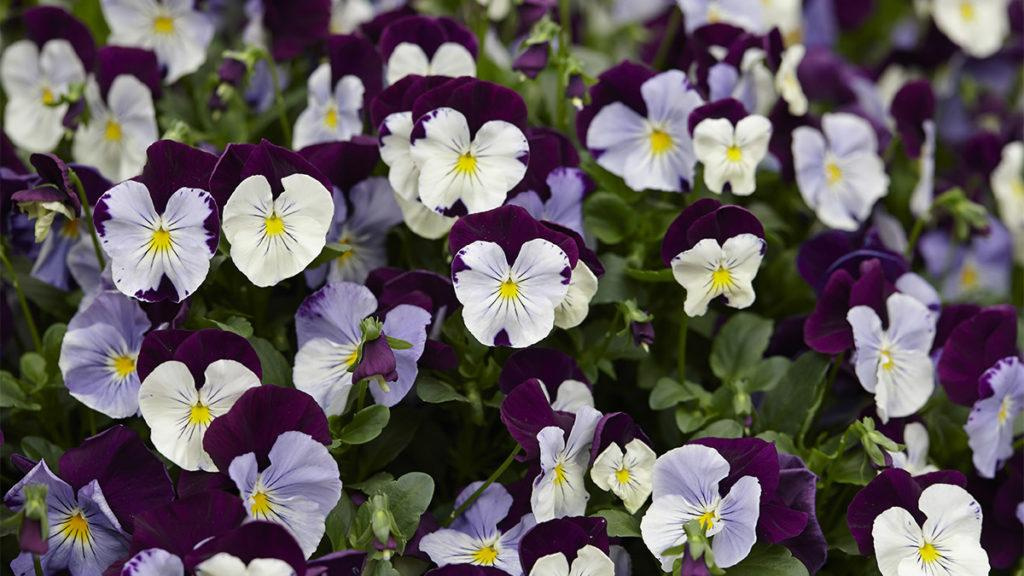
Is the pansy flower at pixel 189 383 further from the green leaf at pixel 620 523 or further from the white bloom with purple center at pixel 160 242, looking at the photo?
the green leaf at pixel 620 523

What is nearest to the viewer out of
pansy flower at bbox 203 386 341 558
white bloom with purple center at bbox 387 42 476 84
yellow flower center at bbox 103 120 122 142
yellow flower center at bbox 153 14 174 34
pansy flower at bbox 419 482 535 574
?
pansy flower at bbox 203 386 341 558

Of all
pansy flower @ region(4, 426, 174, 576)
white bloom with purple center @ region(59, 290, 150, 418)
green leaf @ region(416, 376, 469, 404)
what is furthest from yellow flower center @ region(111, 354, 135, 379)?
green leaf @ region(416, 376, 469, 404)

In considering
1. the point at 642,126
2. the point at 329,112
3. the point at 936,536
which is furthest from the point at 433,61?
the point at 936,536

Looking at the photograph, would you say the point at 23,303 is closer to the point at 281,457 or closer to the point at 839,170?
the point at 281,457

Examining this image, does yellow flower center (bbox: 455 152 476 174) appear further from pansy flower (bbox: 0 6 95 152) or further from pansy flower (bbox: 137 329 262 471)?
pansy flower (bbox: 0 6 95 152)

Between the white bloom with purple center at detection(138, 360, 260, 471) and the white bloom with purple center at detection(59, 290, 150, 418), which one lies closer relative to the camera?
the white bloom with purple center at detection(138, 360, 260, 471)

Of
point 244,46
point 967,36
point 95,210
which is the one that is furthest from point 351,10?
point 967,36

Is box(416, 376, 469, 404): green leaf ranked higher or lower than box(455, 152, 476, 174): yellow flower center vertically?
lower
